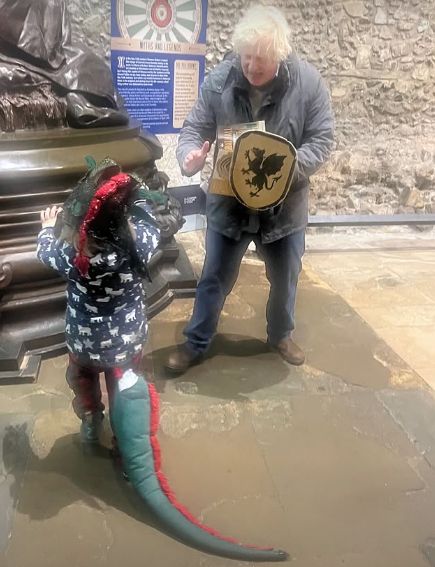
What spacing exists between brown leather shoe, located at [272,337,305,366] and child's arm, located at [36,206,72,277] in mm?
1397

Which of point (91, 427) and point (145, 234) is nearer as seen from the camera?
point (145, 234)

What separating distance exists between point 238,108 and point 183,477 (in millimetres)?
1468

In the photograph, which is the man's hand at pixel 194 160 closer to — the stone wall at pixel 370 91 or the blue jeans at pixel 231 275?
the blue jeans at pixel 231 275

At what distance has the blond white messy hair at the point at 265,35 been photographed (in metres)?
2.07

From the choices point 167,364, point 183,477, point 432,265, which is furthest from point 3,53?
point 432,265

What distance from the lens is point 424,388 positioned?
103 inches

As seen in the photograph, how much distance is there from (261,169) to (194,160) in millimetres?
306

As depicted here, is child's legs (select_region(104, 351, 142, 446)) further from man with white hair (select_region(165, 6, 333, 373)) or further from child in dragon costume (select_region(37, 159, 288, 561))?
man with white hair (select_region(165, 6, 333, 373))

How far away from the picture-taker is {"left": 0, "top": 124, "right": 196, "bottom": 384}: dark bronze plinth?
8.62ft

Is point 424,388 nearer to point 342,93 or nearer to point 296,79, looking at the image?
point 296,79

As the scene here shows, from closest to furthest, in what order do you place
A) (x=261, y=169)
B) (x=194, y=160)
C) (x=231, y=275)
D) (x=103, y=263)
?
(x=103, y=263)
(x=261, y=169)
(x=194, y=160)
(x=231, y=275)

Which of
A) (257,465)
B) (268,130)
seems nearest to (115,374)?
(257,465)

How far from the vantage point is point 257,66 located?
213cm

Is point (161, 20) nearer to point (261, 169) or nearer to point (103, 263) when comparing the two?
point (261, 169)
